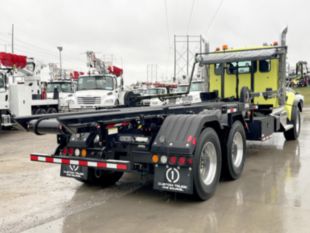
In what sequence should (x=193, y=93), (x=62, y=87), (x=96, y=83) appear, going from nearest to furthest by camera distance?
(x=193, y=93), (x=96, y=83), (x=62, y=87)

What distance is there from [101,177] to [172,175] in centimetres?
169

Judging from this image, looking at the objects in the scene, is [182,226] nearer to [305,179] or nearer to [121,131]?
[121,131]

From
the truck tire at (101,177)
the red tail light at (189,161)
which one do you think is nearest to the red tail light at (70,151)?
the truck tire at (101,177)

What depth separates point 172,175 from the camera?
15.8ft

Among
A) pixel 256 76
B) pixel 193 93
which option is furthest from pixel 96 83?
pixel 256 76

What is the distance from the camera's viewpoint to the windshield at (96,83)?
17.5 meters

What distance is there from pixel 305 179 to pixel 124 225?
3563 millimetres

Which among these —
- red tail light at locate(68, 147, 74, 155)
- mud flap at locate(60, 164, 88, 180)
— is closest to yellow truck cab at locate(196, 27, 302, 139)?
mud flap at locate(60, 164, 88, 180)

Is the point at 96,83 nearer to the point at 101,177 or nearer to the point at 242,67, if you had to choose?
the point at 242,67

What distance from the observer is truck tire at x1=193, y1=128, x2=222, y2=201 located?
4.85 metres

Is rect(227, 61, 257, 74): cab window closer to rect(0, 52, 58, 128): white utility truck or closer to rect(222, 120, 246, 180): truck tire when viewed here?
rect(222, 120, 246, 180): truck tire

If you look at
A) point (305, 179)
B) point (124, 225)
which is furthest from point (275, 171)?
point (124, 225)

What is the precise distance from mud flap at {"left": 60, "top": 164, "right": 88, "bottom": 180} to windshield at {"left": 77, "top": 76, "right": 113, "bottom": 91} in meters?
11.9

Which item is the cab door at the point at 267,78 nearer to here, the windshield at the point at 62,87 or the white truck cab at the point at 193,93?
the white truck cab at the point at 193,93
